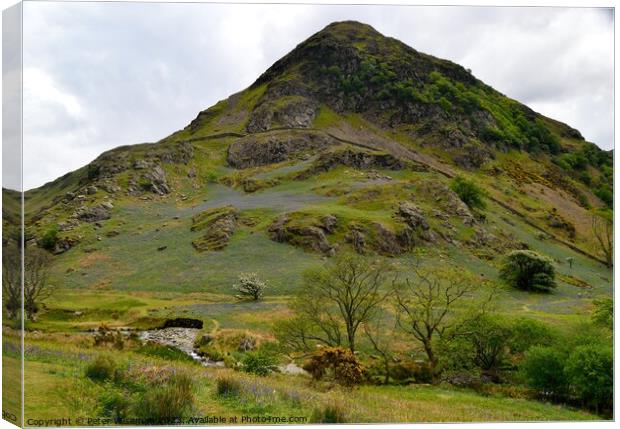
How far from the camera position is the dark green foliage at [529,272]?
1597 inches

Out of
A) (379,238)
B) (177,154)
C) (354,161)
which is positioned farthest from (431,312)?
(354,161)

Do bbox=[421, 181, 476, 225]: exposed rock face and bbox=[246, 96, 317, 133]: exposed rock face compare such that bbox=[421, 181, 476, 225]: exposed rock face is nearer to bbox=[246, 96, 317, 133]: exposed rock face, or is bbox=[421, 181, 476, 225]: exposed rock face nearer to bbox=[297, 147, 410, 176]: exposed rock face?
bbox=[297, 147, 410, 176]: exposed rock face

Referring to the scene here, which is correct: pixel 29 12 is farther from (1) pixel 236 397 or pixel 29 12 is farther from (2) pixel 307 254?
(2) pixel 307 254

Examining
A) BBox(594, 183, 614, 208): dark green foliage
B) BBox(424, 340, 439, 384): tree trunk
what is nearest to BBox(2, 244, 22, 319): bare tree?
BBox(424, 340, 439, 384): tree trunk

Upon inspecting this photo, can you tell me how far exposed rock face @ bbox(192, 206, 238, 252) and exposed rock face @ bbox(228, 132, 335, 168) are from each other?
579cm

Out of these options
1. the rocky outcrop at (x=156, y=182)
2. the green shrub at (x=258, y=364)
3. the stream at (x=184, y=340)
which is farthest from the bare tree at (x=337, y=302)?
the rocky outcrop at (x=156, y=182)

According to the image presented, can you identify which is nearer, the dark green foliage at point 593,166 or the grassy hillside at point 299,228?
the grassy hillside at point 299,228

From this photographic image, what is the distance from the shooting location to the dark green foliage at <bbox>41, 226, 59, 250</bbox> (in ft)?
117

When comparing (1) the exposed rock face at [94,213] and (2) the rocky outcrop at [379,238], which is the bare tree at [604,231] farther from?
(1) the exposed rock face at [94,213]

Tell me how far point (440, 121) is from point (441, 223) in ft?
195

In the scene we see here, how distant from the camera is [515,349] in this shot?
24984 mm

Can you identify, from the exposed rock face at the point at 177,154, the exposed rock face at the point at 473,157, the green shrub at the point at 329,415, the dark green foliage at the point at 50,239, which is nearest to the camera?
the green shrub at the point at 329,415

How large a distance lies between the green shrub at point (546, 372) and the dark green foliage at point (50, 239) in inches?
1221

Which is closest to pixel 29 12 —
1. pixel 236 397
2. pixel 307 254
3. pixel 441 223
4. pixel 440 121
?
pixel 236 397
